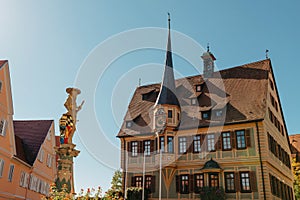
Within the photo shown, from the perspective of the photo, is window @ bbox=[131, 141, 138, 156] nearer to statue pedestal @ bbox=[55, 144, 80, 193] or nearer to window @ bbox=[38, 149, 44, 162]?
window @ bbox=[38, 149, 44, 162]

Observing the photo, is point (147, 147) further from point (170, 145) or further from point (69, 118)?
point (69, 118)

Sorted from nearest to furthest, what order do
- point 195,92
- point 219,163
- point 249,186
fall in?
1. point 249,186
2. point 219,163
3. point 195,92

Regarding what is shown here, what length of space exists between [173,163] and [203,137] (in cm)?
317

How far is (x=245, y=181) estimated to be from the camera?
75.8ft

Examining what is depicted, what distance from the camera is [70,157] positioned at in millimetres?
9086

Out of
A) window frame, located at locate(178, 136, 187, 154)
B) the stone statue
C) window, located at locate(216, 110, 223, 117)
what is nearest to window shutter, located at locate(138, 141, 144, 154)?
window frame, located at locate(178, 136, 187, 154)

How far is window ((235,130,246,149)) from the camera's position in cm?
2388

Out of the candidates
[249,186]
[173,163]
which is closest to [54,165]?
[173,163]

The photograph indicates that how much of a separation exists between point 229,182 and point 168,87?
992 cm

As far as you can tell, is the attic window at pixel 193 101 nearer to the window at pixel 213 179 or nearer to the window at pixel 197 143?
the window at pixel 197 143

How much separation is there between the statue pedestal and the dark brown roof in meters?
15.6

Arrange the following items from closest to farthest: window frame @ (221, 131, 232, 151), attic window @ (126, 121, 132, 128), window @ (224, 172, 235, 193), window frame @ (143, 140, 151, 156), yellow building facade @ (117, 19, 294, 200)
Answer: window @ (224, 172, 235, 193), yellow building facade @ (117, 19, 294, 200), window frame @ (221, 131, 232, 151), window frame @ (143, 140, 151, 156), attic window @ (126, 121, 132, 128)

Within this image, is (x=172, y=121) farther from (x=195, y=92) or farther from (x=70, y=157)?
(x=70, y=157)

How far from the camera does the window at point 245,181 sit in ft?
74.7
